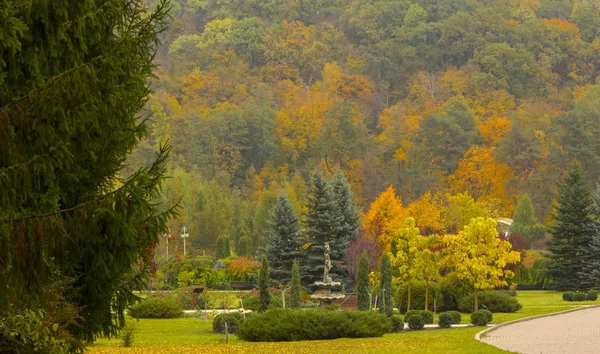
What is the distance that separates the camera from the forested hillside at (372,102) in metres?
82.2

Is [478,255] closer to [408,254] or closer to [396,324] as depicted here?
[408,254]

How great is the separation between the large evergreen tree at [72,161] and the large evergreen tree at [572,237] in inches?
1528

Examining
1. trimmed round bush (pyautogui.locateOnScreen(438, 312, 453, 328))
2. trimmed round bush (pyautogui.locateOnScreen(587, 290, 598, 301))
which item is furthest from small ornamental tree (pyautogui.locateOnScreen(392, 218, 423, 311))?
trimmed round bush (pyautogui.locateOnScreen(587, 290, 598, 301))

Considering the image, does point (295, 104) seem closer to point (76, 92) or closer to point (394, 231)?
point (394, 231)

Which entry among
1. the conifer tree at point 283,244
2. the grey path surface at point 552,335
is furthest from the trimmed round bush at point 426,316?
the conifer tree at point 283,244

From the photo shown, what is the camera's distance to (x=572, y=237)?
51.2m

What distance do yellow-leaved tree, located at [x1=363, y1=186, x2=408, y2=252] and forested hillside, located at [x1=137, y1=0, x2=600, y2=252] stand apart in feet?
6.05

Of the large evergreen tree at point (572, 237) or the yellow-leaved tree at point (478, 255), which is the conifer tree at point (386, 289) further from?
the large evergreen tree at point (572, 237)

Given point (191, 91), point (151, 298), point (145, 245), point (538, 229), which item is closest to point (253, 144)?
point (191, 91)

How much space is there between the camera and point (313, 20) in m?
138

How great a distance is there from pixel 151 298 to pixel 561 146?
1990 inches

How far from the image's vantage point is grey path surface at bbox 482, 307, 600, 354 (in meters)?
23.3

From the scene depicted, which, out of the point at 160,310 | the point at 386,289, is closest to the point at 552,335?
the point at 386,289

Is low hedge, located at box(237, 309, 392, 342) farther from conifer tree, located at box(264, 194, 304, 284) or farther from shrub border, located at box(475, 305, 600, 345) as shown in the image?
conifer tree, located at box(264, 194, 304, 284)
